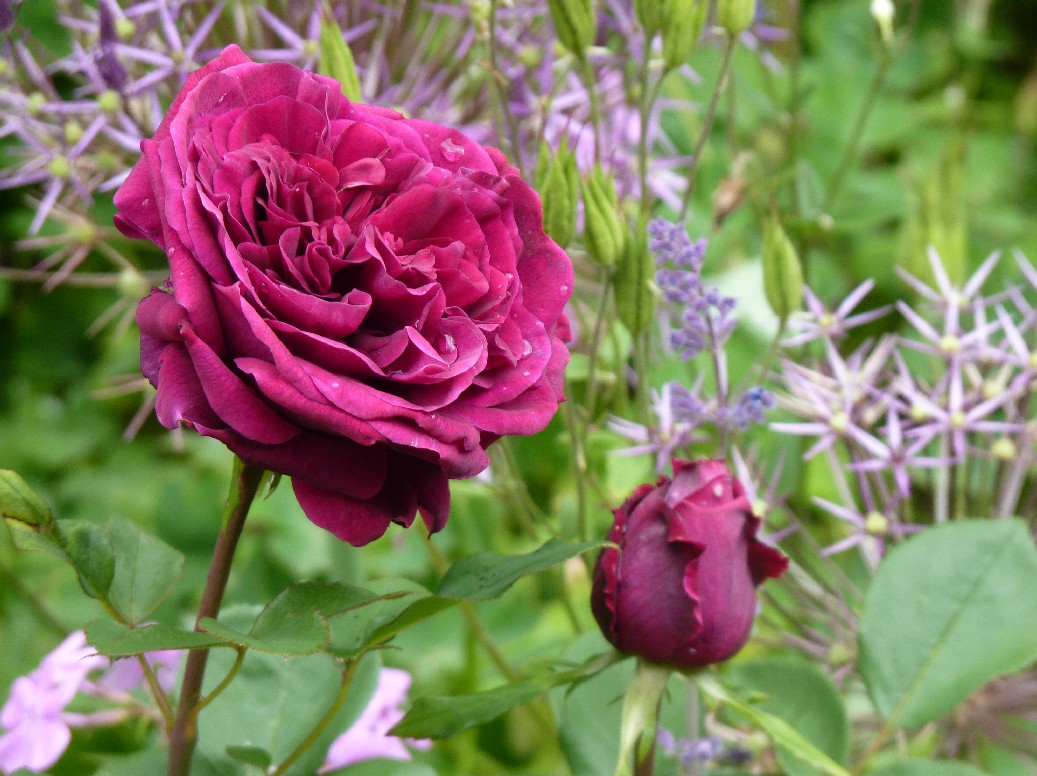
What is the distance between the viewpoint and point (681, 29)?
0.45 metres

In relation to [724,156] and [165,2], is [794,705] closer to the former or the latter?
[165,2]

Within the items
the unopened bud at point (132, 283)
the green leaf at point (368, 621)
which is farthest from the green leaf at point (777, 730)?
the unopened bud at point (132, 283)

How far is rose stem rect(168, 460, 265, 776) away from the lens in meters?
0.29

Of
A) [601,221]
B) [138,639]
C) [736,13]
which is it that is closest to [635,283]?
[601,221]

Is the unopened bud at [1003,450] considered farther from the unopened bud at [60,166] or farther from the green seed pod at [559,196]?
the unopened bud at [60,166]

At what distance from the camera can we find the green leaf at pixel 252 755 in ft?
1.19

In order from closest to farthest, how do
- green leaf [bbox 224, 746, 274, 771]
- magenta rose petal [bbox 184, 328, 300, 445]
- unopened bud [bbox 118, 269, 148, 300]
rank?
1. magenta rose petal [bbox 184, 328, 300, 445]
2. green leaf [bbox 224, 746, 274, 771]
3. unopened bud [bbox 118, 269, 148, 300]

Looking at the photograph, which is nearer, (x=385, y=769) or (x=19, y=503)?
(x=19, y=503)

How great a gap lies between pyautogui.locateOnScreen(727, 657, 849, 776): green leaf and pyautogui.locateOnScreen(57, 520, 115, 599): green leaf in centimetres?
24

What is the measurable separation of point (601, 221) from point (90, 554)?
0.72ft

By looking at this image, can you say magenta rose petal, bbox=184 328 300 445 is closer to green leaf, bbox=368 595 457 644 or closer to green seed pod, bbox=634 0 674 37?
green leaf, bbox=368 595 457 644

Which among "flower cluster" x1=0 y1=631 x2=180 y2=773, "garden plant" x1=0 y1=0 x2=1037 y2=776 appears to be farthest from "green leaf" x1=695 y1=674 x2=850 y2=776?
"flower cluster" x1=0 y1=631 x2=180 y2=773

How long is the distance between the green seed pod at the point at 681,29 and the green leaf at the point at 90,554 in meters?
0.31

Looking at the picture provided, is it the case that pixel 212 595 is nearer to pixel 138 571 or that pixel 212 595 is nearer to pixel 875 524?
pixel 138 571
